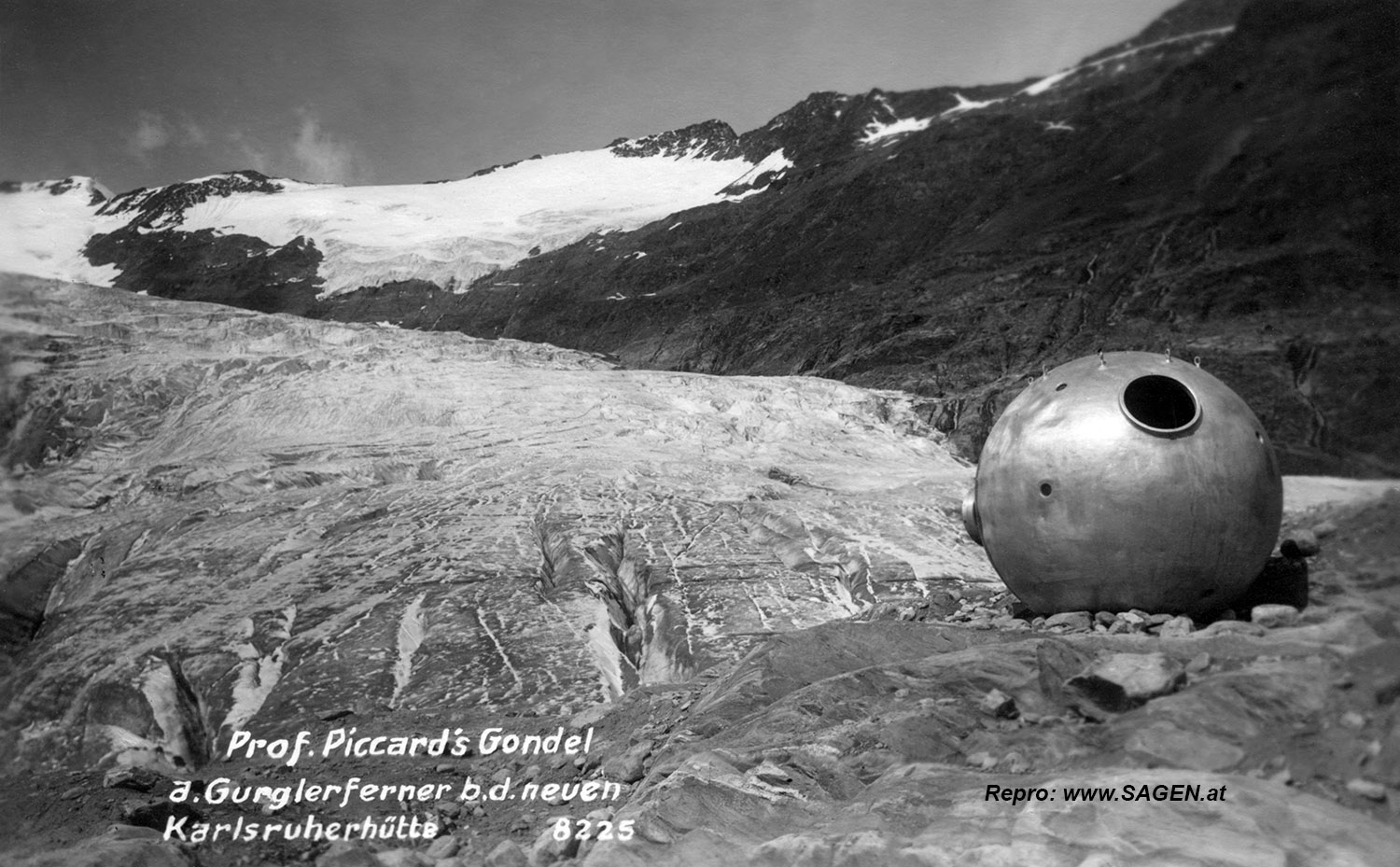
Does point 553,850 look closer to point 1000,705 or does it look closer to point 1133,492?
point 1000,705

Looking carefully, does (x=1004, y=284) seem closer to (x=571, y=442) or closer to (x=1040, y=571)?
(x=571, y=442)

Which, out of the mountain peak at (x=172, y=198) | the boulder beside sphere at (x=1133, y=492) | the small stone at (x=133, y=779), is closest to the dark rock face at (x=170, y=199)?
the mountain peak at (x=172, y=198)

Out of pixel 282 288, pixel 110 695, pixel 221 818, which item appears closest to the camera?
pixel 221 818

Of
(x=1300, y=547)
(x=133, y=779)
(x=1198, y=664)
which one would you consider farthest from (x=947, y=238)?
(x=133, y=779)

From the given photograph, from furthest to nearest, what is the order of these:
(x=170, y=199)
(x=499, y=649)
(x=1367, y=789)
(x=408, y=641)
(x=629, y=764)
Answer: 1. (x=170, y=199)
2. (x=408, y=641)
3. (x=499, y=649)
4. (x=629, y=764)
5. (x=1367, y=789)

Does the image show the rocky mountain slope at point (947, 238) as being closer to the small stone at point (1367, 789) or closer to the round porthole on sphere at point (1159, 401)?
the round porthole on sphere at point (1159, 401)

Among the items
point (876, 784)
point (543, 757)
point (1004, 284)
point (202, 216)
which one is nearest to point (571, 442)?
point (543, 757)

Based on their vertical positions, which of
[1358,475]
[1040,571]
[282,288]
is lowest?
[1358,475]
